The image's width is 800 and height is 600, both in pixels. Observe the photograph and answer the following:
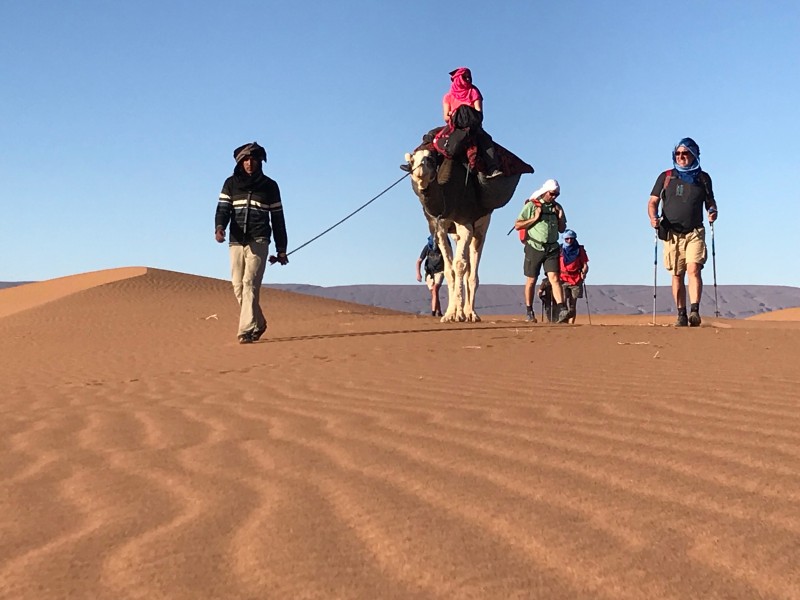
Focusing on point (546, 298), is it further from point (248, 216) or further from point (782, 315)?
point (782, 315)

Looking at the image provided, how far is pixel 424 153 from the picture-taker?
1135 centimetres

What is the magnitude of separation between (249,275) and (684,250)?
4807 mm

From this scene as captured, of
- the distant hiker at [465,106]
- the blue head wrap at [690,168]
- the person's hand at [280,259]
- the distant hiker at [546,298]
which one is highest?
the distant hiker at [465,106]

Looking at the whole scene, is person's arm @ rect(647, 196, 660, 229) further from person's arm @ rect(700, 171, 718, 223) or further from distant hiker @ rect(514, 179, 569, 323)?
distant hiker @ rect(514, 179, 569, 323)

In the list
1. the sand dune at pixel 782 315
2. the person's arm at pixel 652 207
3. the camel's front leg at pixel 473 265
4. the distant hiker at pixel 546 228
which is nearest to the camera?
the person's arm at pixel 652 207

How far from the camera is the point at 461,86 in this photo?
11117 mm

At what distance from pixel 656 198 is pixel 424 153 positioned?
2.71m

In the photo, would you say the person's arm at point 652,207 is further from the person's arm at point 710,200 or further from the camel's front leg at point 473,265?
the camel's front leg at point 473,265

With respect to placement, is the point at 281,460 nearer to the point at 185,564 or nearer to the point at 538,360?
the point at 185,564

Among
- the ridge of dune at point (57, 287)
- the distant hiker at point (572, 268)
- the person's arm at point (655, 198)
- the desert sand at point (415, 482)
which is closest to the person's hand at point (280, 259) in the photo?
the desert sand at point (415, 482)

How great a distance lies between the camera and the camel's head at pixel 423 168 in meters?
11.3

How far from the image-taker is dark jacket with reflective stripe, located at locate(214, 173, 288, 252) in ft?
32.3

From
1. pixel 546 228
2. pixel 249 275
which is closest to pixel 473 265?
pixel 546 228

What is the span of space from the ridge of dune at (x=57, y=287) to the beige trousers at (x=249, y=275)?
50.4ft
